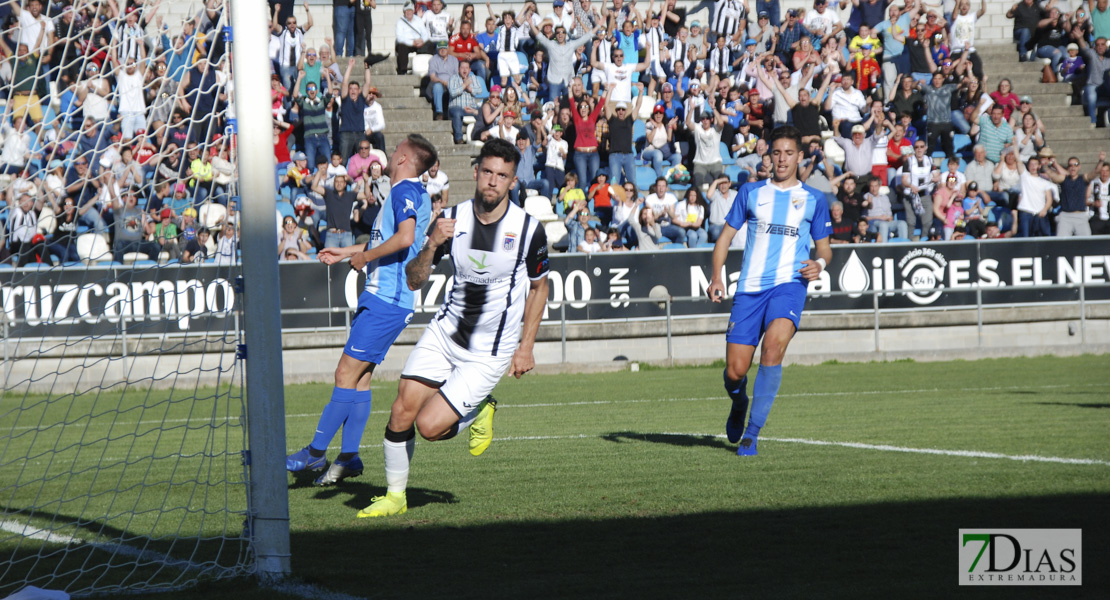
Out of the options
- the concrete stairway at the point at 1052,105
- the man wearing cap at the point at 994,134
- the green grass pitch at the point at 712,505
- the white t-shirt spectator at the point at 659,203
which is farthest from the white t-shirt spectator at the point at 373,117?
the concrete stairway at the point at 1052,105

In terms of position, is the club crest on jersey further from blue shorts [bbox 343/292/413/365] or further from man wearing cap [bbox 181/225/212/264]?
man wearing cap [bbox 181/225/212/264]

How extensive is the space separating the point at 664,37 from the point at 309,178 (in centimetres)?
824

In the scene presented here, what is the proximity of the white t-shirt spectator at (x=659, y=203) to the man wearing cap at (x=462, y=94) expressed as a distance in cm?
455

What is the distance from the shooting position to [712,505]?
6.42 meters

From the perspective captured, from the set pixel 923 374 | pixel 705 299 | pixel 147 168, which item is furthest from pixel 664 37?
pixel 147 168

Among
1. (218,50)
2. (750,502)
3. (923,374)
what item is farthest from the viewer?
(923,374)

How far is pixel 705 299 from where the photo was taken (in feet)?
63.4

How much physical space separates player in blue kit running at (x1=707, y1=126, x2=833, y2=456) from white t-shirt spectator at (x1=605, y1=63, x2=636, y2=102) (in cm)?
1421

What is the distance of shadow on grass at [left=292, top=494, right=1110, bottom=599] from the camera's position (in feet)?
15.1

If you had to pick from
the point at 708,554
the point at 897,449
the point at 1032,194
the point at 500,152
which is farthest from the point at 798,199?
the point at 1032,194

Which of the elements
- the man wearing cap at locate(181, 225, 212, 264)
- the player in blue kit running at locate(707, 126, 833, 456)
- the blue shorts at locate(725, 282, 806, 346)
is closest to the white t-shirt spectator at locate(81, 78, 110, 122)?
the man wearing cap at locate(181, 225, 212, 264)

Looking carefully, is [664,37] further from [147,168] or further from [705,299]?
[147,168]

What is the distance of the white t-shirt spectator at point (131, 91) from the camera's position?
652 cm

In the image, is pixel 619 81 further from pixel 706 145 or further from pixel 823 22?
pixel 823 22
